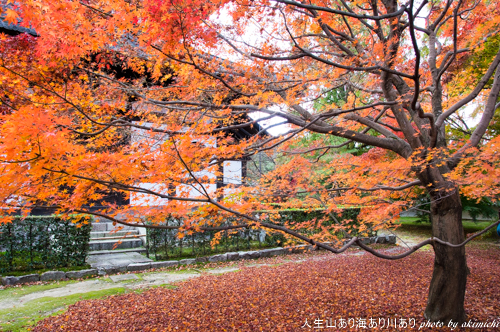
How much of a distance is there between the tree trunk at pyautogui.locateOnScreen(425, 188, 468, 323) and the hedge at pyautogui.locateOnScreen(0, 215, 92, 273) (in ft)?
20.4

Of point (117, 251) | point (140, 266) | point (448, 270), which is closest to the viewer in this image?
point (448, 270)

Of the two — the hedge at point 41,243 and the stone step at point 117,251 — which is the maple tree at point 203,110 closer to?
the hedge at point 41,243

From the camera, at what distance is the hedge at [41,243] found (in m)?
5.79

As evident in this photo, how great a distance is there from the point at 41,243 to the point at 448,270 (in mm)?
7560

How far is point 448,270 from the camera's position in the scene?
3.87 m

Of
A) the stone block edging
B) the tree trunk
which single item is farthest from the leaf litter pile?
the stone block edging

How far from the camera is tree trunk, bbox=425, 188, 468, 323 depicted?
12.7 feet

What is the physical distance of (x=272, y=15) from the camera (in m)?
3.86

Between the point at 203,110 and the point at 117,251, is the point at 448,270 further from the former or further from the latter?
the point at 117,251

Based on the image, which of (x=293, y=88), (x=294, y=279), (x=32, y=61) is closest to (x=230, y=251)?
(x=294, y=279)

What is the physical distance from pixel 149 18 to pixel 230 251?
6827mm

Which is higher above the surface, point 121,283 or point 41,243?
point 41,243

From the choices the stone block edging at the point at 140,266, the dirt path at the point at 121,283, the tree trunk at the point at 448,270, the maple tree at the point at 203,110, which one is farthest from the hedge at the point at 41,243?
the tree trunk at the point at 448,270
